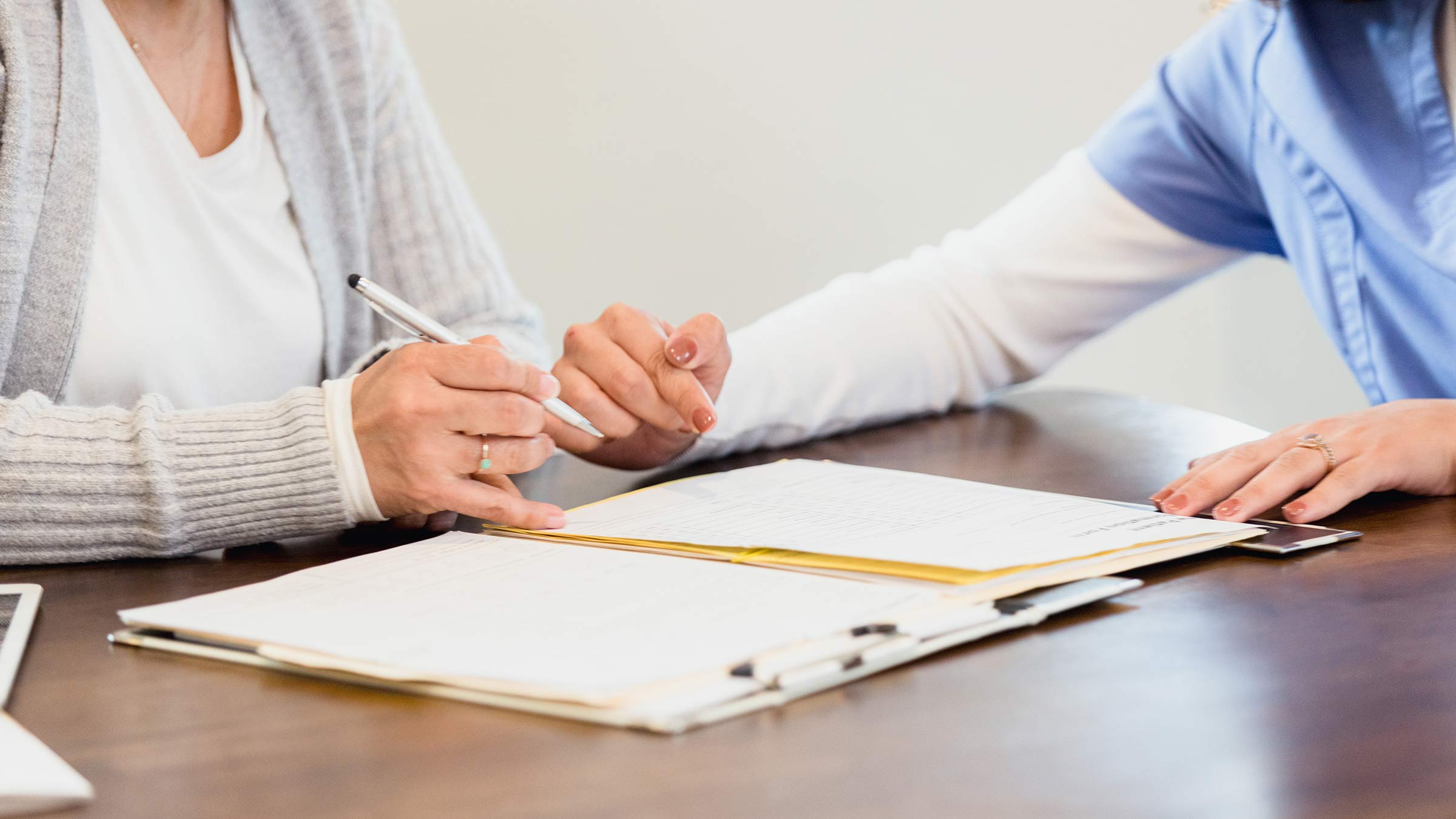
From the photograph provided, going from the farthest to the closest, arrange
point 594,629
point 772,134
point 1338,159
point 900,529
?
point 772,134
point 1338,159
point 900,529
point 594,629

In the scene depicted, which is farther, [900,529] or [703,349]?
[703,349]

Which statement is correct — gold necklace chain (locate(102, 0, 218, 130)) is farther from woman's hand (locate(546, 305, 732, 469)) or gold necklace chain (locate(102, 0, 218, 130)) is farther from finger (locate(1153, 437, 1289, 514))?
finger (locate(1153, 437, 1289, 514))

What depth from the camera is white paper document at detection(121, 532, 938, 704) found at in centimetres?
48

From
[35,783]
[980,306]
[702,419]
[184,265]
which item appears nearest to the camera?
[35,783]

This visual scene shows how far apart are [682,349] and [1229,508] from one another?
397 mm

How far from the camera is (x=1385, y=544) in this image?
68cm

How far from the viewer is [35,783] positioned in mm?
406

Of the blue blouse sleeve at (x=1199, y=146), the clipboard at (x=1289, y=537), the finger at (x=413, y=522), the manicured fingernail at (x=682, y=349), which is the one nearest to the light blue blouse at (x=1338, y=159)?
the blue blouse sleeve at (x=1199, y=146)

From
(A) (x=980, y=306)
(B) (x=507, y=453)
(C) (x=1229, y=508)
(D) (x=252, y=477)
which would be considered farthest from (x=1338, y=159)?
(D) (x=252, y=477)

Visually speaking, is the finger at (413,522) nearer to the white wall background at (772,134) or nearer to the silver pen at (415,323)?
the silver pen at (415,323)

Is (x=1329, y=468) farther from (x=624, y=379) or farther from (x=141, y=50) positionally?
(x=141, y=50)

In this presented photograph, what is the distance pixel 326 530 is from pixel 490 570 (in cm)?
21

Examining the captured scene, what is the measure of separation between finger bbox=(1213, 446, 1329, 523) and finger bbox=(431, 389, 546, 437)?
44 centimetres

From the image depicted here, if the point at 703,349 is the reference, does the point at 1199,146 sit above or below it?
above
